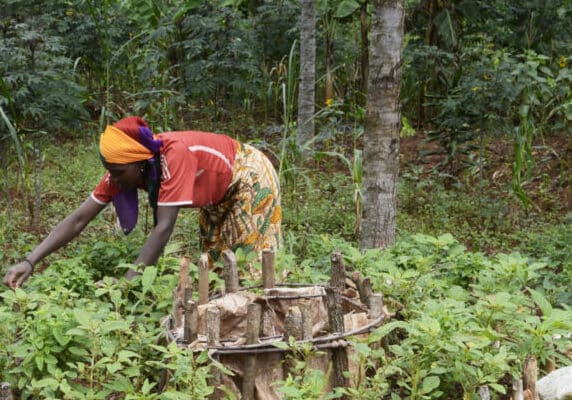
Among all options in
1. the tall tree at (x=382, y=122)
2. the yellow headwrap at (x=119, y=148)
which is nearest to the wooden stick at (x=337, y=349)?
the yellow headwrap at (x=119, y=148)

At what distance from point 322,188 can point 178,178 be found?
164 inches

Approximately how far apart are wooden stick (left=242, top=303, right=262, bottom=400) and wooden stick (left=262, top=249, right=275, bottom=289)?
0.46 m

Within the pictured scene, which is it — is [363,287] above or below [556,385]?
above

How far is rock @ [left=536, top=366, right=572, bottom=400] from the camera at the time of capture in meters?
2.24

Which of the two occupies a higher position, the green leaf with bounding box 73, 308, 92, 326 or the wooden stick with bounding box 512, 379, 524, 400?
the green leaf with bounding box 73, 308, 92, 326

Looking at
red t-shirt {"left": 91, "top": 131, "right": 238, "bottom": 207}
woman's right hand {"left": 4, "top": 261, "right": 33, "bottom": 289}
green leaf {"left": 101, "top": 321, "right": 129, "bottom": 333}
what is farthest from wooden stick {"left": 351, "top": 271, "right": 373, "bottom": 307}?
woman's right hand {"left": 4, "top": 261, "right": 33, "bottom": 289}

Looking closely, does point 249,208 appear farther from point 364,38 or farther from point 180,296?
point 364,38

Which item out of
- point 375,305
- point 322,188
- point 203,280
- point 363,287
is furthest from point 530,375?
point 322,188

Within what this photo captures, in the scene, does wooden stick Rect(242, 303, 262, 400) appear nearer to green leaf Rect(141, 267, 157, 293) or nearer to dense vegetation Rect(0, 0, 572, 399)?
dense vegetation Rect(0, 0, 572, 399)

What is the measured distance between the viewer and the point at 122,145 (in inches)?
131

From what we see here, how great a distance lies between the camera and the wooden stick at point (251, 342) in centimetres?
217

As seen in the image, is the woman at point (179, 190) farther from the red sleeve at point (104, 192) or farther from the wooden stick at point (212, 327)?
the wooden stick at point (212, 327)

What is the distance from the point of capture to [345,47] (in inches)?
425

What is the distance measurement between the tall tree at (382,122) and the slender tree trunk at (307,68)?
129 inches
